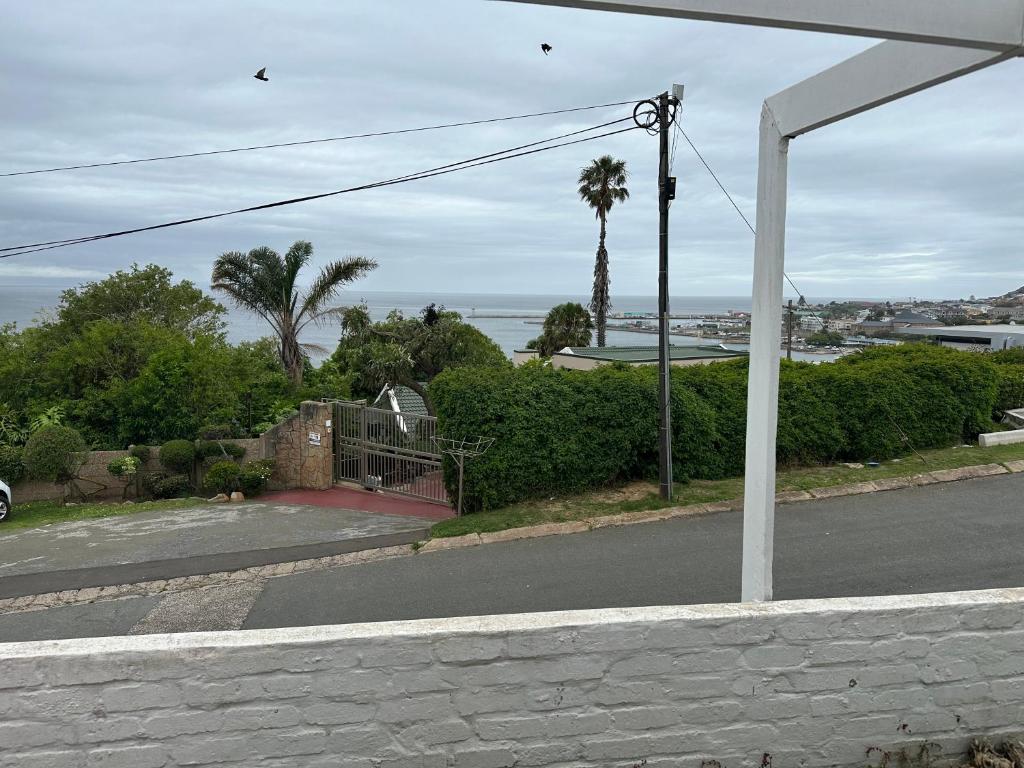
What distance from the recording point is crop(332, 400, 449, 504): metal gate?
15.9 meters

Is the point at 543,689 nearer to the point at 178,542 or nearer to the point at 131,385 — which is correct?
the point at 178,542

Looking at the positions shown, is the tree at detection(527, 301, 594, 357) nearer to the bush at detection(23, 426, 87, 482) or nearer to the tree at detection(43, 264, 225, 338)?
the tree at detection(43, 264, 225, 338)

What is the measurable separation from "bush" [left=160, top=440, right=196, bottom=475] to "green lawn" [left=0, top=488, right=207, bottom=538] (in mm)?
1492

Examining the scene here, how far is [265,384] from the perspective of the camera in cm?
2458

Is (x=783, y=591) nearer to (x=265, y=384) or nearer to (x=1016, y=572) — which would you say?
(x=1016, y=572)

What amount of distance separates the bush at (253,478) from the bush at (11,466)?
5464 mm

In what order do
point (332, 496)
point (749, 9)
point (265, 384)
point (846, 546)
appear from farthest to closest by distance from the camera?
1. point (265, 384)
2. point (332, 496)
3. point (846, 546)
4. point (749, 9)

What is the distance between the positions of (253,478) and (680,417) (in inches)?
396

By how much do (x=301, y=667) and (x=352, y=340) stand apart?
1224 inches

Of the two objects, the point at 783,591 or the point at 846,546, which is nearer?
the point at 783,591

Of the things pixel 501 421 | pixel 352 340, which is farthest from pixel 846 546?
pixel 352 340

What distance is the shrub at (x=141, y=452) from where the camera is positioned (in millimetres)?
18531

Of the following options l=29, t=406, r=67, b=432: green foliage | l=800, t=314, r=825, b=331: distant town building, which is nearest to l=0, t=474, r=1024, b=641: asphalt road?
l=29, t=406, r=67, b=432: green foliage

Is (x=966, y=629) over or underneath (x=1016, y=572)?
over
